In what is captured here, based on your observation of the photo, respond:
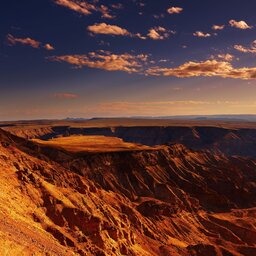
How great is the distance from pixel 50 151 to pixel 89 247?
7206cm

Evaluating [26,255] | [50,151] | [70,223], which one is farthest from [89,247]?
[50,151]

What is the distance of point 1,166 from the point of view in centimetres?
5328

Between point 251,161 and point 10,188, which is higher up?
point 10,188

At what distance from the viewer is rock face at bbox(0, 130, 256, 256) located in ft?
139

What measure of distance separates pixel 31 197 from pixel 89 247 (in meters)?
10.6

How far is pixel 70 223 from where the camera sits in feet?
158

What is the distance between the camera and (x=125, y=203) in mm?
80562

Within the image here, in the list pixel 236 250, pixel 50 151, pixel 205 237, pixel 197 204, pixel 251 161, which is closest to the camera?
pixel 236 250

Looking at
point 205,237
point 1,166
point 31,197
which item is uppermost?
point 1,166

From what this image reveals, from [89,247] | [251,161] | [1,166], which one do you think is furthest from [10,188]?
[251,161]

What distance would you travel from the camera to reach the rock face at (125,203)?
42.3m

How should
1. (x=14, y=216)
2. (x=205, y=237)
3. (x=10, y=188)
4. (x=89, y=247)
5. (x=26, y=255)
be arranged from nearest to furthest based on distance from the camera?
(x=26, y=255), (x=14, y=216), (x=89, y=247), (x=10, y=188), (x=205, y=237)

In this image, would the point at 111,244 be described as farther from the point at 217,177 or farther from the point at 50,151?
the point at 217,177

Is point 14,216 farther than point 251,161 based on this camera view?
No
